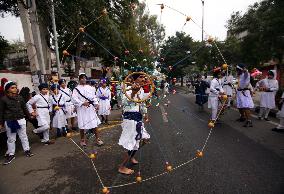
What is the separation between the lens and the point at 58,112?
8.11 m

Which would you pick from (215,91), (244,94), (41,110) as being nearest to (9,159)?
(41,110)

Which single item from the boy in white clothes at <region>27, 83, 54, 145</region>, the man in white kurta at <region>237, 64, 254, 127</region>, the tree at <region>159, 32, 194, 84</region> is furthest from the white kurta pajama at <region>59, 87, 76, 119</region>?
the man in white kurta at <region>237, 64, 254, 127</region>

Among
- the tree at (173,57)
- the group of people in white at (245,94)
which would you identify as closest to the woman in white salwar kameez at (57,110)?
the tree at (173,57)

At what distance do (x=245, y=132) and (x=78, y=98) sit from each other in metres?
5.13

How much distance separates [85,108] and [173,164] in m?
3.02

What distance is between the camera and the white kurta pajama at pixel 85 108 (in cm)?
699

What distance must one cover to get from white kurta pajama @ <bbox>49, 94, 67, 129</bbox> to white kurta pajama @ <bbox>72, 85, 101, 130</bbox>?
131 centimetres

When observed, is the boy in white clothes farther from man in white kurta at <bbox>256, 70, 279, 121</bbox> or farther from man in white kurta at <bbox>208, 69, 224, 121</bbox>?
man in white kurta at <bbox>256, 70, 279, 121</bbox>

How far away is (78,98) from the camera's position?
7.02 m

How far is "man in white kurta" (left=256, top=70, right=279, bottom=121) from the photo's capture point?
10.2 m

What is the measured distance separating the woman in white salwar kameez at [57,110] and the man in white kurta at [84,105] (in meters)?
1.31

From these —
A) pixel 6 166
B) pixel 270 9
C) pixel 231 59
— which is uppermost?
pixel 270 9

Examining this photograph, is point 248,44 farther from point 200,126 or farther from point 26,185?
point 26,185

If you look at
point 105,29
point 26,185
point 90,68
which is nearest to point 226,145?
point 26,185
